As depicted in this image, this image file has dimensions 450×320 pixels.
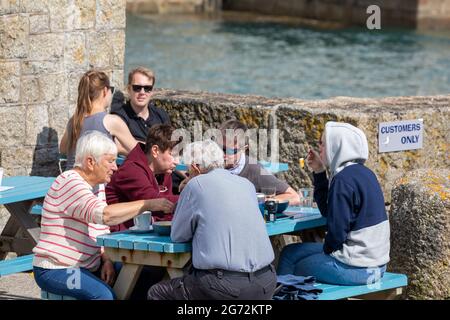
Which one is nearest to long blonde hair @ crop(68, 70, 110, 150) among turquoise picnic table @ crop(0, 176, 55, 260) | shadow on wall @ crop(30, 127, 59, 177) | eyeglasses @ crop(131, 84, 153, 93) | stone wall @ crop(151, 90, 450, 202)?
eyeglasses @ crop(131, 84, 153, 93)

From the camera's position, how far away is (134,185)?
625cm

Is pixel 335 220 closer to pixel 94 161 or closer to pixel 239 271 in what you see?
pixel 239 271

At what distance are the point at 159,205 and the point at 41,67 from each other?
2511 millimetres

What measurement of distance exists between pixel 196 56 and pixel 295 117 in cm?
2181

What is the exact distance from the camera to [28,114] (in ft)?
25.9

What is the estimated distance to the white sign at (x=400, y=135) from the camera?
7.54 metres

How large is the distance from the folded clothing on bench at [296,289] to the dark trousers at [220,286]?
175 mm

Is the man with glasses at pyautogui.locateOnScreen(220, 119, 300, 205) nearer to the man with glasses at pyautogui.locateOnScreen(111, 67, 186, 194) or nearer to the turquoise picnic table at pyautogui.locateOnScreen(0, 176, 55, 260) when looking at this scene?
the man with glasses at pyautogui.locateOnScreen(111, 67, 186, 194)

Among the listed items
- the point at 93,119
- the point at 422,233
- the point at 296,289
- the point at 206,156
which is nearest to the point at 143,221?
the point at 206,156

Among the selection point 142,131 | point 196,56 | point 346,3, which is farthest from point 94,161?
point 346,3

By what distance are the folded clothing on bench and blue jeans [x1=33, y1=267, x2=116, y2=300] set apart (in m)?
0.78

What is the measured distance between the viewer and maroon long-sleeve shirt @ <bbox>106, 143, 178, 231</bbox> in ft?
20.5

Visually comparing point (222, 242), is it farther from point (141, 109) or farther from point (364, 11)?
point (364, 11)

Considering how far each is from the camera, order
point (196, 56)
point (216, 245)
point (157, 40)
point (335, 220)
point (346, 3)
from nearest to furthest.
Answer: point (216, 245) → point (335, 220) → point (196, 56) → point (157, 40) → point (346, 3)
